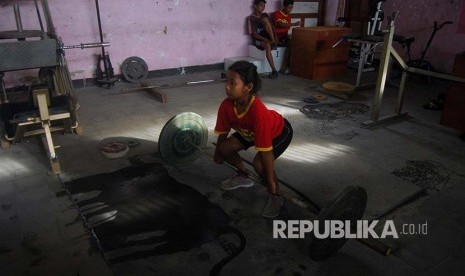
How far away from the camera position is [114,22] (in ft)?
17.0

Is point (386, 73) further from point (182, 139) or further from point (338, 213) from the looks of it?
point (338, 213)

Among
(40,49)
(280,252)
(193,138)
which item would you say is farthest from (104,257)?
(40,49)

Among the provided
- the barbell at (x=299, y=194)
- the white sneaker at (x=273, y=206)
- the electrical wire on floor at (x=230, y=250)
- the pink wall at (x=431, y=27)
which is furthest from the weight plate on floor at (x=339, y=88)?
the electrical wire on floor at (x=230, y=250)

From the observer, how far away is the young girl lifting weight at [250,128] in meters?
1.98

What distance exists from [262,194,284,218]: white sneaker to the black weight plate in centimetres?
45

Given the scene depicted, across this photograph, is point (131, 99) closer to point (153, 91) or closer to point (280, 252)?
point (153, 91)

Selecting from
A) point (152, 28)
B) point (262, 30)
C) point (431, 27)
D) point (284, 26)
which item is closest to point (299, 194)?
point (152, 28)

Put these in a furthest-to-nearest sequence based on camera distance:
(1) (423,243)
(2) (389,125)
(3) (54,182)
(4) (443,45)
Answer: (4) (443,45), (2) (389,125), (3) (54,182), (1) (423,243)

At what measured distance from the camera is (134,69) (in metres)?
5.42

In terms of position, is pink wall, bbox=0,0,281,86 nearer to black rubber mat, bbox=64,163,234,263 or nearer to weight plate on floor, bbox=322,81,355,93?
weight plate on floor, bbox=322,81,355,93

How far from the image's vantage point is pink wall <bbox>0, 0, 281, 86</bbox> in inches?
189

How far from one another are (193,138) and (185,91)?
241 centimetres

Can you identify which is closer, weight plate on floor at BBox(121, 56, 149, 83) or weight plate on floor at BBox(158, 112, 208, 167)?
weight plate on floor at BBox(158, 112, 208, 167)

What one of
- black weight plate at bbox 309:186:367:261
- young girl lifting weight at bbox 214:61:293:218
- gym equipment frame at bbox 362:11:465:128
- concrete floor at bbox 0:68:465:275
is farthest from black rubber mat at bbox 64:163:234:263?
gym equipment frame at bbox 362:11:465:128
